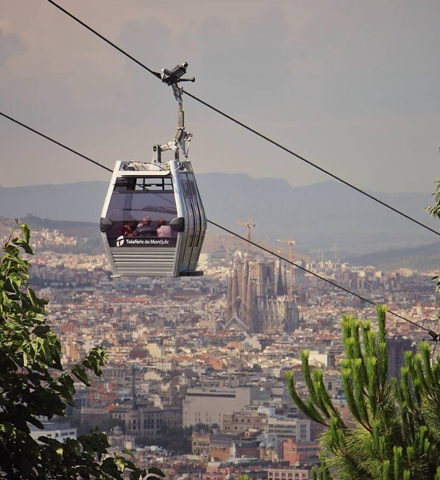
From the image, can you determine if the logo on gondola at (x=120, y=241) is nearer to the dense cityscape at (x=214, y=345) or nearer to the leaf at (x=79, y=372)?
the leaf at (x=79, y=372)

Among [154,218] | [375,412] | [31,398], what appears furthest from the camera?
[154,218]

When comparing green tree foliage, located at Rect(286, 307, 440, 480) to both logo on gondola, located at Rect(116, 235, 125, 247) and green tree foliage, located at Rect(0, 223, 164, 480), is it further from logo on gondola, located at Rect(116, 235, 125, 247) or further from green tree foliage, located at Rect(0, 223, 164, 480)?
logo on gondola, located at Rect(116, 235, 125, 247)

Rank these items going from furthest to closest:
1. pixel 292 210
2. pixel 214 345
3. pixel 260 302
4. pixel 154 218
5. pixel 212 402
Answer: pixel 292 210 < pixel 260 302 < pixel 214 345 < pixel 212 402 < pixel 154 218

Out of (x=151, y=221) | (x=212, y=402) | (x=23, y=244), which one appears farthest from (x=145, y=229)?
(x=212, y=402)

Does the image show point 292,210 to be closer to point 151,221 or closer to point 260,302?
point 260,302

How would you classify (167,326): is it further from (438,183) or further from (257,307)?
(438,183)

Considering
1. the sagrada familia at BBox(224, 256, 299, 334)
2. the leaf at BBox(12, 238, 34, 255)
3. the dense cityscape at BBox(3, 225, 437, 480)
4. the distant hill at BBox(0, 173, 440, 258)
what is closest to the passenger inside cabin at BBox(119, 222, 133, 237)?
the leaf at BBox(12, 238, 34, 255)
